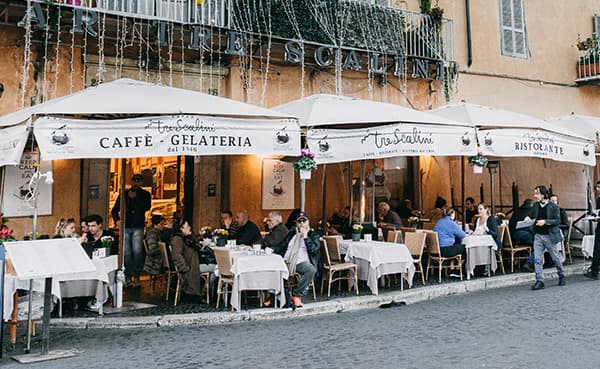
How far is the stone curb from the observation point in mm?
7107

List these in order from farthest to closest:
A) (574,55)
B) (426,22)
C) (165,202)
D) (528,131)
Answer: (574,55) → (426,22) → (165,202) → (528,131)

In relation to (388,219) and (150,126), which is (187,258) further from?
(388,219)

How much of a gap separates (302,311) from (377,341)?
184 centimetres

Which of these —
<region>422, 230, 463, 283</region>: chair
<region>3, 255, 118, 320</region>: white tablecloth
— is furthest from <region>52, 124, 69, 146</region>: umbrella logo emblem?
<region>422, 230, 463, 283</region>: chair

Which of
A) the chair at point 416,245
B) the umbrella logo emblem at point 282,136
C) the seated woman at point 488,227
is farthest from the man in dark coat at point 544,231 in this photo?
the umbrella logo emblem at point 282,136

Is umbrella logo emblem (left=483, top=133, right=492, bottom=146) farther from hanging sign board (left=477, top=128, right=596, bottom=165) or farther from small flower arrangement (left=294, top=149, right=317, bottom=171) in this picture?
small flower arrangement (left=294, top=149, right=317, bottom=171)

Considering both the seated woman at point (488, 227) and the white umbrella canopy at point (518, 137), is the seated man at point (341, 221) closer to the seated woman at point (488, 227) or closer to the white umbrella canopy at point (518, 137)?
the seated woman at point (488, 227)

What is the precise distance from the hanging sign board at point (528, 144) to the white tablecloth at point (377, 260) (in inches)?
104

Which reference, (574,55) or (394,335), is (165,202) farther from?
(574,55)

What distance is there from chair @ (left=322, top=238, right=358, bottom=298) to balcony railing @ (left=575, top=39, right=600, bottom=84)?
12.1 metres

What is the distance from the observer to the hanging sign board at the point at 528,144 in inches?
388

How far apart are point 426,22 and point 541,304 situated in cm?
902

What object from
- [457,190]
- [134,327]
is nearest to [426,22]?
[457,190]

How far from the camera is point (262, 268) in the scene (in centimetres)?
768
